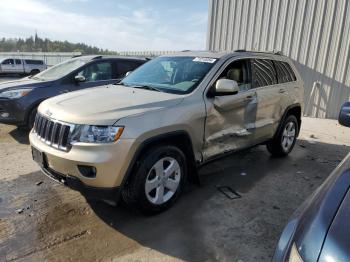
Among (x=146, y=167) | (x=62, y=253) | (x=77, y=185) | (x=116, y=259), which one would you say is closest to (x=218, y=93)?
(x=146, y=167)

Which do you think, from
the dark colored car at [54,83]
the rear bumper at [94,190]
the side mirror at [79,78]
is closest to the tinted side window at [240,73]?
the rear bumper at [94,190]

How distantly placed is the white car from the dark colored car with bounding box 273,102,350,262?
25962 mm

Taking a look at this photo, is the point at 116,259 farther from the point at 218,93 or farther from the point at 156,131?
the point at 218,93

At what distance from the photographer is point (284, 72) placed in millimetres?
5367

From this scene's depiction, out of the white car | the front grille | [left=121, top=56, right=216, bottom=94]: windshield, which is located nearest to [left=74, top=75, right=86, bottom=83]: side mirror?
[left=121, top=56, right=216, bottom=94]: windshield

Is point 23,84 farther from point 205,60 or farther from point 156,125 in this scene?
point 156,125

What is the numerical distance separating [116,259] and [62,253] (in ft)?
1.67

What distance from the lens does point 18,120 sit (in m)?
6.12

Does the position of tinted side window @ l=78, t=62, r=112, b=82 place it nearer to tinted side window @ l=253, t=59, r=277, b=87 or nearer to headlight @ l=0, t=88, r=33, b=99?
headlight @ l=0, t=88, r=33, b=99

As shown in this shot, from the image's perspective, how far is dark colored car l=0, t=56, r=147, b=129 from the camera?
6109mm

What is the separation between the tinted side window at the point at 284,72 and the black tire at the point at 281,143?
0.66 metres

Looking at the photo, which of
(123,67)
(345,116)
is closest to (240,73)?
(345,116)

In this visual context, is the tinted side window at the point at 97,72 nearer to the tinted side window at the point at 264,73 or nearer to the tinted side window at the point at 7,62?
the tinted side window at the point at 264,73

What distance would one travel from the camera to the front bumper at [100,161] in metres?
2.88
